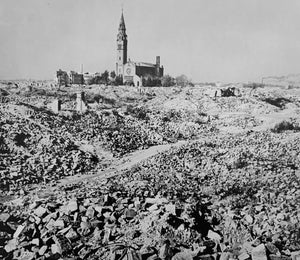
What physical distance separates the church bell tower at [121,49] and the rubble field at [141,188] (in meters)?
33.6

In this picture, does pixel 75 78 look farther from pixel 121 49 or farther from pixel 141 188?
pixel 141 188

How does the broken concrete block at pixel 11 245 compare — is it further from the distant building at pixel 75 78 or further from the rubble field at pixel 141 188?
the distant building at pixel 75 78

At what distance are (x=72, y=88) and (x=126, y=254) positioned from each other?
43110 millimetres

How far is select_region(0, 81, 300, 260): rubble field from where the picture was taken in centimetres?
805

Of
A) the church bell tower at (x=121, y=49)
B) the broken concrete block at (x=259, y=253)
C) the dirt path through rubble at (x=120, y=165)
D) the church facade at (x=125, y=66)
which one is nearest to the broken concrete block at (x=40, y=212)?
the dirt path through rubble at (x=120, y=165)

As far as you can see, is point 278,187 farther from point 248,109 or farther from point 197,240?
point 248,109

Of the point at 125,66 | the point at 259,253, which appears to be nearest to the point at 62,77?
the point at 125,66

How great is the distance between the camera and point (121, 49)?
61.8m

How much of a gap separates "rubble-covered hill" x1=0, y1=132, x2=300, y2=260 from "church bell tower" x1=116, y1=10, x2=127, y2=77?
49316 millimetres

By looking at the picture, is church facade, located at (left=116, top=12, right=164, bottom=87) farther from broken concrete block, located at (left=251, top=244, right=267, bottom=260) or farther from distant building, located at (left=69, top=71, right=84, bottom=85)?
broken concrete block, located at (left=251, top=244, right=267, bottom=260)

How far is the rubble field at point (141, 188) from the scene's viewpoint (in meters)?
8.05

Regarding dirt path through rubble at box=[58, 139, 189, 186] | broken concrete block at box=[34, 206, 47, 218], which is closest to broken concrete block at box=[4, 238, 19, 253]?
broken concrete block at box=[34, 206, 47, 218]

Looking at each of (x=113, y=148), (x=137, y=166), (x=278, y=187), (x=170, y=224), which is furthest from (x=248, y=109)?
(x=170, y=224)

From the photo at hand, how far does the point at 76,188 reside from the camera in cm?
1435
